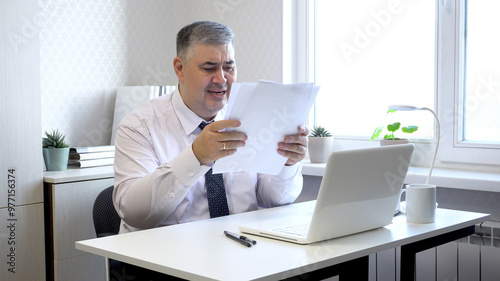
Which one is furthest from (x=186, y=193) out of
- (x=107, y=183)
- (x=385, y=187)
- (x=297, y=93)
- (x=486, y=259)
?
(x=486, y=259)

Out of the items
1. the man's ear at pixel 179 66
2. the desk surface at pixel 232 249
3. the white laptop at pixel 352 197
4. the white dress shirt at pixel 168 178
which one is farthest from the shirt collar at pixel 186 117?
the white laptop at pixel 352 197

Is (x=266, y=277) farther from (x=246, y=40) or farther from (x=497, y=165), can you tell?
(x=246, y=40)

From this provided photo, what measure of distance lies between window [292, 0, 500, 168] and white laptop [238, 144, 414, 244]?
1139 millimetres

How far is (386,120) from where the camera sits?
2.96 m

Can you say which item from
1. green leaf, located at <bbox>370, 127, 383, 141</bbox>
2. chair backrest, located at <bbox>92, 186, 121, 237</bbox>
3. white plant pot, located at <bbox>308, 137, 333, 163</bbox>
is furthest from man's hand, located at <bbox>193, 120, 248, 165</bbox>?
white plant pot, located at <bbox>308, 137, 333, 163</bbox>

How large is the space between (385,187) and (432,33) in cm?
140

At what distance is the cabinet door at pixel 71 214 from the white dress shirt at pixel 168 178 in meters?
0.70

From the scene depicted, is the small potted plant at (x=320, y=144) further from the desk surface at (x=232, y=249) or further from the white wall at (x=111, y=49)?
the desk surface at (x=232, y=249)

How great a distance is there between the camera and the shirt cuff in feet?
5.79

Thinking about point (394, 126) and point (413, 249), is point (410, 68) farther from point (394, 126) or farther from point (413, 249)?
point (413, 249)

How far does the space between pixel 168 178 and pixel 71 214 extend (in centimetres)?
103

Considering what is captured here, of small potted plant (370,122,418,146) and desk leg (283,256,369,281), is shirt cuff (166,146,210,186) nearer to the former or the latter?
desk leg (283,256,369,281)

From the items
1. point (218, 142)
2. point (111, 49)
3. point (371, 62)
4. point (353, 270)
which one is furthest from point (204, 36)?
point (111, 49)

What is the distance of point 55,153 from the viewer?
2766 mm
